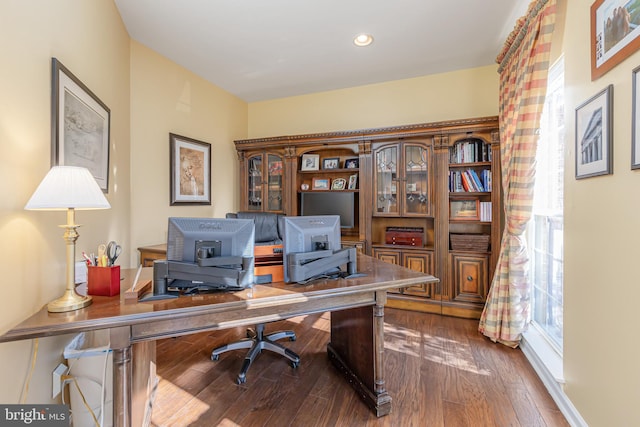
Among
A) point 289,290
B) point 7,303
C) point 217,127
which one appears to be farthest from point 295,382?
point 217,127

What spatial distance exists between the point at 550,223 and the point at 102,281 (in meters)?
3.15

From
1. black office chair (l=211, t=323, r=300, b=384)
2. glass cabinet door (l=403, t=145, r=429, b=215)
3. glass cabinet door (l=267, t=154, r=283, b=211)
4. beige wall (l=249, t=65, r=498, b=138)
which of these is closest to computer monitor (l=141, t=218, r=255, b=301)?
black office chair (l=211, t=323, r=300, b=384)

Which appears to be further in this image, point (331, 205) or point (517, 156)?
point (331, 205)

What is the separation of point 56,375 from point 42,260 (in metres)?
0.61

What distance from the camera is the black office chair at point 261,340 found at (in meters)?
2.18

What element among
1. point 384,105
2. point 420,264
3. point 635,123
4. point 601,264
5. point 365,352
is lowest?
point 365,352

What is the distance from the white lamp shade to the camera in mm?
1149

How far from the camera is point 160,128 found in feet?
10.1

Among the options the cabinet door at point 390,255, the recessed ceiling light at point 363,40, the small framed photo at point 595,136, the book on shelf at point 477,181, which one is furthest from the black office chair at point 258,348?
the recessed ceiling light at point 363,40

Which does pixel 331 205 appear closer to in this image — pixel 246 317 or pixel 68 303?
pixel 246 317

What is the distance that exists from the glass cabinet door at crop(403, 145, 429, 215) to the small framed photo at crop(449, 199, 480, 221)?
303 mm

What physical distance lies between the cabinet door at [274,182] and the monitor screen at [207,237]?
8.09 feet

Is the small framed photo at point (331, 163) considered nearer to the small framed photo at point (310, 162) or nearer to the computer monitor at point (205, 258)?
the small framed photo at point (310, 162)

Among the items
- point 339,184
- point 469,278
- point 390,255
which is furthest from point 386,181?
point 469,278
